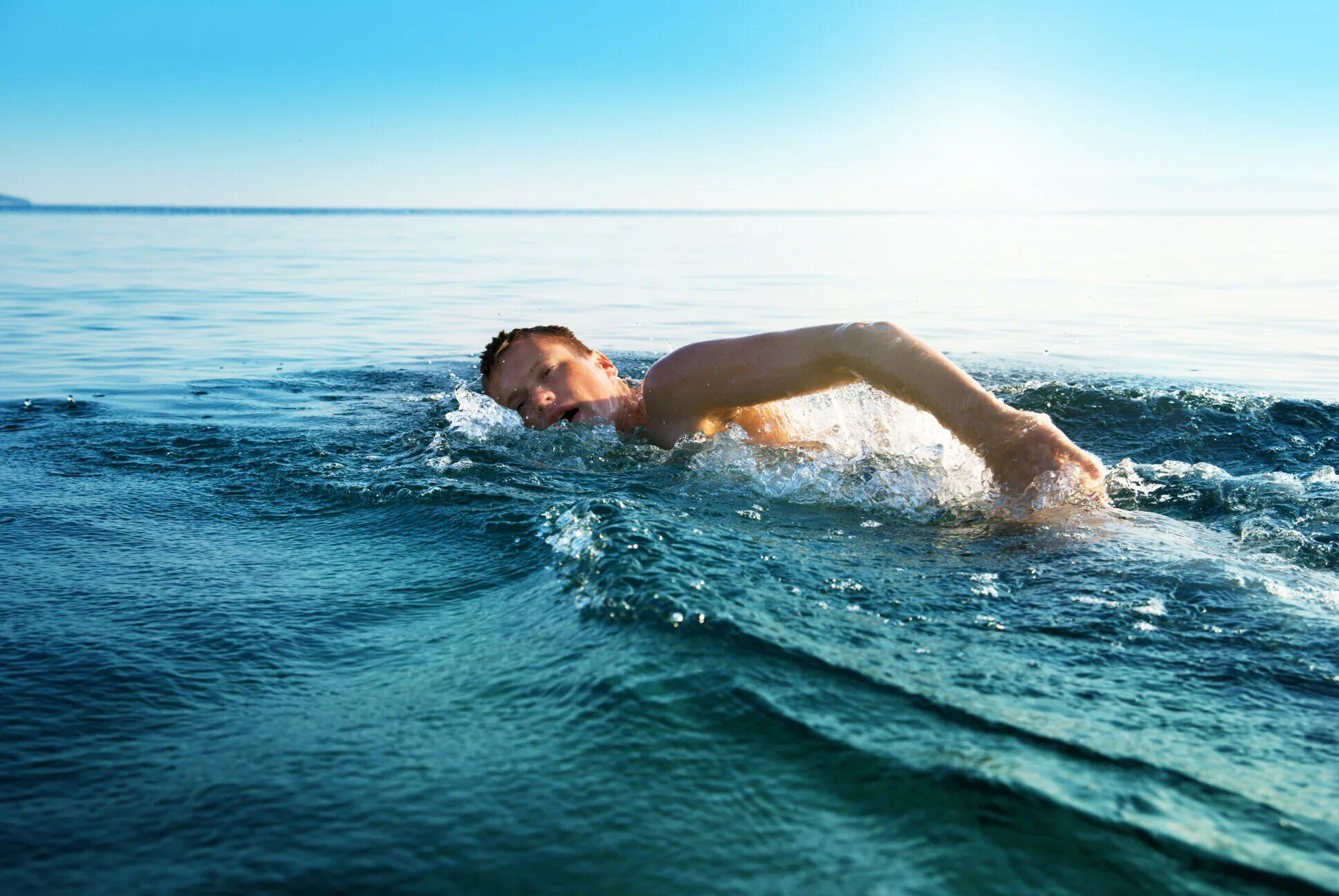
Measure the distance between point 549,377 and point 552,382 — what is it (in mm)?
37

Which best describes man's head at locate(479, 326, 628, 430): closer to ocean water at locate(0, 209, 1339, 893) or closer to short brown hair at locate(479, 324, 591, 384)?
short brown hair at locate(479, 324, 591, 384)

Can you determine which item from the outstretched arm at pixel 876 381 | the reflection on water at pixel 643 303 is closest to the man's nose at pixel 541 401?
the outstretched arm at pixel 876 381

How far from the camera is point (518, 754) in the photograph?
1797mm

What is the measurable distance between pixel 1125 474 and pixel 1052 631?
2.37 m

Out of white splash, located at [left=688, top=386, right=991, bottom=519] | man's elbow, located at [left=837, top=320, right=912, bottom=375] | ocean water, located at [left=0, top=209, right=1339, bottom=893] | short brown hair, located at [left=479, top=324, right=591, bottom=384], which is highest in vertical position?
man's elbow, located at [left=837, top=320, right=912, bottom=375]

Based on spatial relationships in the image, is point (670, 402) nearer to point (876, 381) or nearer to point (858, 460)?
point (858, 460)

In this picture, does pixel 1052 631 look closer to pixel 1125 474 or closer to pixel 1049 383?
pixel 1125 474

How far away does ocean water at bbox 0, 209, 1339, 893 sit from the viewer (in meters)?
1.51

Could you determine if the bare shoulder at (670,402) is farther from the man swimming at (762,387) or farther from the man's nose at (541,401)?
the man's nose at (541,401)

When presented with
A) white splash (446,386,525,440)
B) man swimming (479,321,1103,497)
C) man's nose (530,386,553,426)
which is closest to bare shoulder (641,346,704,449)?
man swimming (479,321,1103,497)

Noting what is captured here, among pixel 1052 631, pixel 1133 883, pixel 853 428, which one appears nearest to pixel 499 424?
pixel 853 428

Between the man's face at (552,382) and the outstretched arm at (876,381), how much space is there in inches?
25.3

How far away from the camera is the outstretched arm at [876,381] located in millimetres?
3352

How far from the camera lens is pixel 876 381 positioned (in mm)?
3607
